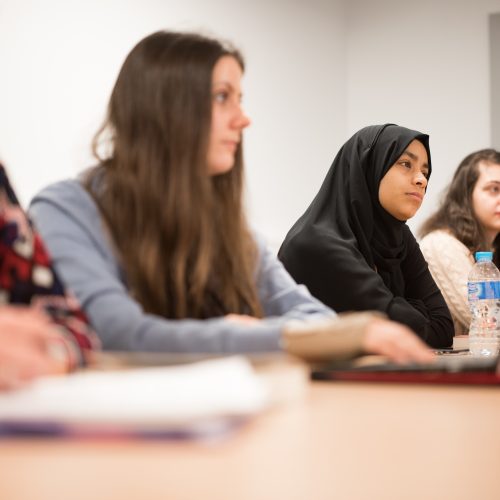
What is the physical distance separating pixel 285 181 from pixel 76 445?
3.26 m

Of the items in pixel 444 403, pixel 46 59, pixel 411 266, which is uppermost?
pixel 46 59

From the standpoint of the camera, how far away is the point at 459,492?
0.47m

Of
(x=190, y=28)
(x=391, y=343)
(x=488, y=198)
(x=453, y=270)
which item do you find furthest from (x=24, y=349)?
(x=488, y=198)

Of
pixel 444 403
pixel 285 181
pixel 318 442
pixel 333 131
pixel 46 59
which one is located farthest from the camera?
pixel 333 131

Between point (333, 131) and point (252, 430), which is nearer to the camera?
point (252, 430)

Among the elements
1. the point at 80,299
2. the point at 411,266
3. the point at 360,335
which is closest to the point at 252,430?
the point at 360,335

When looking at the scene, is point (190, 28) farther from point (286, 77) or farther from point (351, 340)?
point (286, 77)

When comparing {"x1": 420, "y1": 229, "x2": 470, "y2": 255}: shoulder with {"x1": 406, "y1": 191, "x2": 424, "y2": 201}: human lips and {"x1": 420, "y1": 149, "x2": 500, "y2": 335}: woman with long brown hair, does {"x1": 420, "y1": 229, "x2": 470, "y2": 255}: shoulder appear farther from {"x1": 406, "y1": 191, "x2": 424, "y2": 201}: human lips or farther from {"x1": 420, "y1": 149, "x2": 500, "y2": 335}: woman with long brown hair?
{"x1": 406, "y1": 191, "x2": 424, "y2": 201}: human lips

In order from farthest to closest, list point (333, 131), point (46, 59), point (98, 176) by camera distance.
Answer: point (333, 131) < point (46, 59) < point (98, 176)

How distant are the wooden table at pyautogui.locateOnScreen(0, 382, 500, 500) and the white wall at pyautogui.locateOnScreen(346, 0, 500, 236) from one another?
3.46 meters

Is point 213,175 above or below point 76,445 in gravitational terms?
above

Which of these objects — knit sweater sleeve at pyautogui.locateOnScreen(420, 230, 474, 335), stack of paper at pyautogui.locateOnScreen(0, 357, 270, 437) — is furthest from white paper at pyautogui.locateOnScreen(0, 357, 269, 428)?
knit sweater sleeve at pyautogui.locateOnScreen(420, 230, 474, 335)

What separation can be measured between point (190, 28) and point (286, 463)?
1086 mm

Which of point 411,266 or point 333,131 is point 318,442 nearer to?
point 411,266
